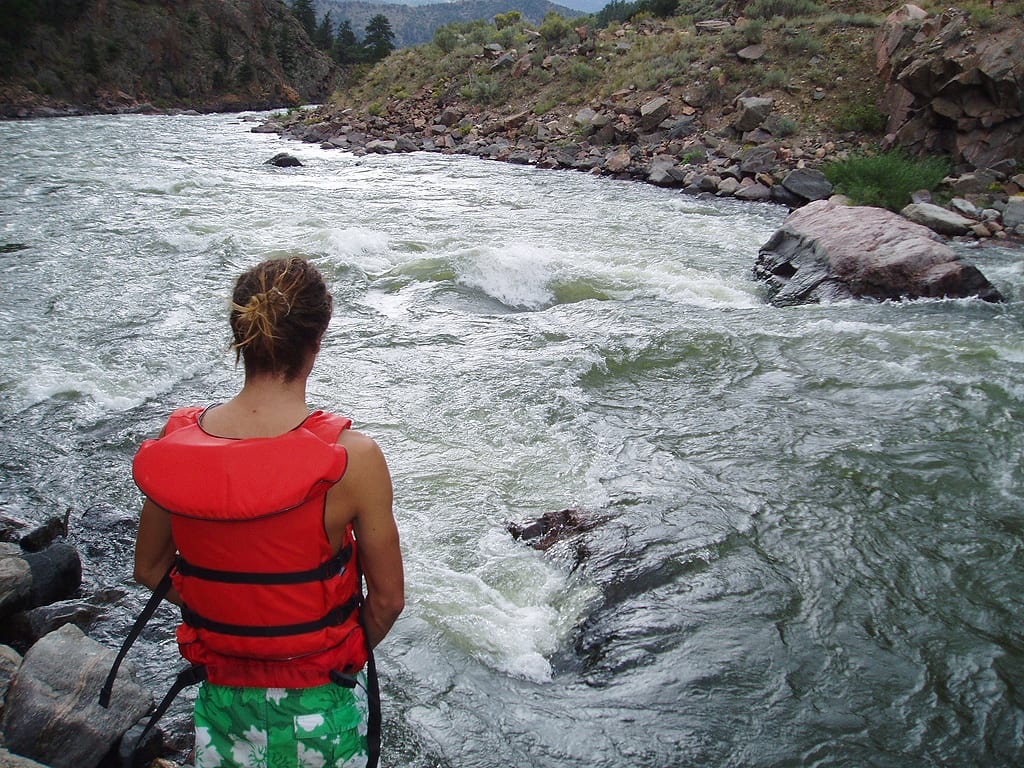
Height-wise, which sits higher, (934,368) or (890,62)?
(890,62)

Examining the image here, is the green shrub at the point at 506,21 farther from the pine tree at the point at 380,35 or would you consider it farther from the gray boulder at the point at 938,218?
the pine tree at the point at 380,35

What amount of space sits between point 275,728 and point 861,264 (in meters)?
7.66

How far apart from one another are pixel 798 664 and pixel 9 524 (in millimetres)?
3770

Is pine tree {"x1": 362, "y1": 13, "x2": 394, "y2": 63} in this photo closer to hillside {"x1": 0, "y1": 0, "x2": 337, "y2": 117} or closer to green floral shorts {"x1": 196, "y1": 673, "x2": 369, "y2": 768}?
hillside {"x1": 0, "y1": 0, "x2": 337, "y2": 117}

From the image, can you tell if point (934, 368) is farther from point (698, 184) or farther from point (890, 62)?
point (890, 62)

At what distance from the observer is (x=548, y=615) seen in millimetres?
3369

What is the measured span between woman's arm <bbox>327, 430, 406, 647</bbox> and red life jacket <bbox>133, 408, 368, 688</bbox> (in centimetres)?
4

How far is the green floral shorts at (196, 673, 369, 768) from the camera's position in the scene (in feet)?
5.49

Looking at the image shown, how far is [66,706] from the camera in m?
2.53

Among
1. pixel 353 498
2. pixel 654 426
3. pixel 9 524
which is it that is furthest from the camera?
pixel 654 426

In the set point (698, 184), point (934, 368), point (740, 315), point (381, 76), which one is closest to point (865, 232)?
point (740, 315)

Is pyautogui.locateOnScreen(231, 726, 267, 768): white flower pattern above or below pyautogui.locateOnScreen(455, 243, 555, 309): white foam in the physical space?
above

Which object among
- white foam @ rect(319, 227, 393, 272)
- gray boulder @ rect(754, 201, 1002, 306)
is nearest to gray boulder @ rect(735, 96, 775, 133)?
gray boulder @ rect(754, 201, 1002, 306)

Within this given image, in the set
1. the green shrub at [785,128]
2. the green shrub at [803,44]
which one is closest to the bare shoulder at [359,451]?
the green shrub at [785,128]
